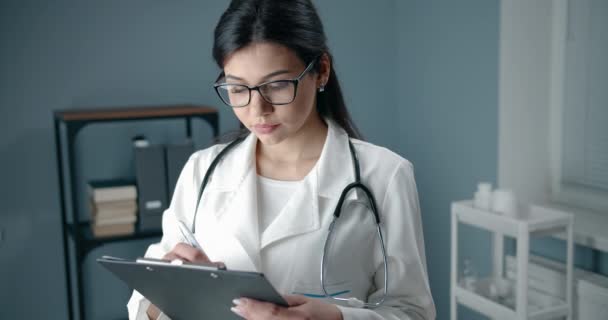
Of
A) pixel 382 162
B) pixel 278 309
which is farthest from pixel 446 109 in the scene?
pixel 278 309

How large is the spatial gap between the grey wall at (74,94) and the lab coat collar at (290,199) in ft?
4.62

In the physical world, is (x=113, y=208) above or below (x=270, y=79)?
below

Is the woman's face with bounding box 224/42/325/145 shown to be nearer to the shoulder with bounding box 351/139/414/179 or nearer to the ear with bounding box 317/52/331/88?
the ear with bounding box 317/52/331/88

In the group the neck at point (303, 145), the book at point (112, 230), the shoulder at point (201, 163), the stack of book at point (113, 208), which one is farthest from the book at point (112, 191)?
the neck at point (303, 145)

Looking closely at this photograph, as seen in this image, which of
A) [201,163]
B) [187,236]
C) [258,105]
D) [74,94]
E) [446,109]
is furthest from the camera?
[446,109]

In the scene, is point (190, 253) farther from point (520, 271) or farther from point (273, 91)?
point (520, 271)

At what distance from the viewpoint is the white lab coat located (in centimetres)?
116

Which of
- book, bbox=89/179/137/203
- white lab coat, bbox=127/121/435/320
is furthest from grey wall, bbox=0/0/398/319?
white lab coat, bbox=127/121/435/320

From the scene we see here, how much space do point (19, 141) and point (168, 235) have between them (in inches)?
55.5

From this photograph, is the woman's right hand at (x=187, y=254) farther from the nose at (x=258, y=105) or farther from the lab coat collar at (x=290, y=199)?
the nose at (x=258, y=105)

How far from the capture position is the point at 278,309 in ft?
3.12

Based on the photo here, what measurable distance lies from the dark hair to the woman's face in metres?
0.01

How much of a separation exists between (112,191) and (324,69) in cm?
139

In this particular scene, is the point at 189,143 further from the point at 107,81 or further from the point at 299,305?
the point at 299,305
